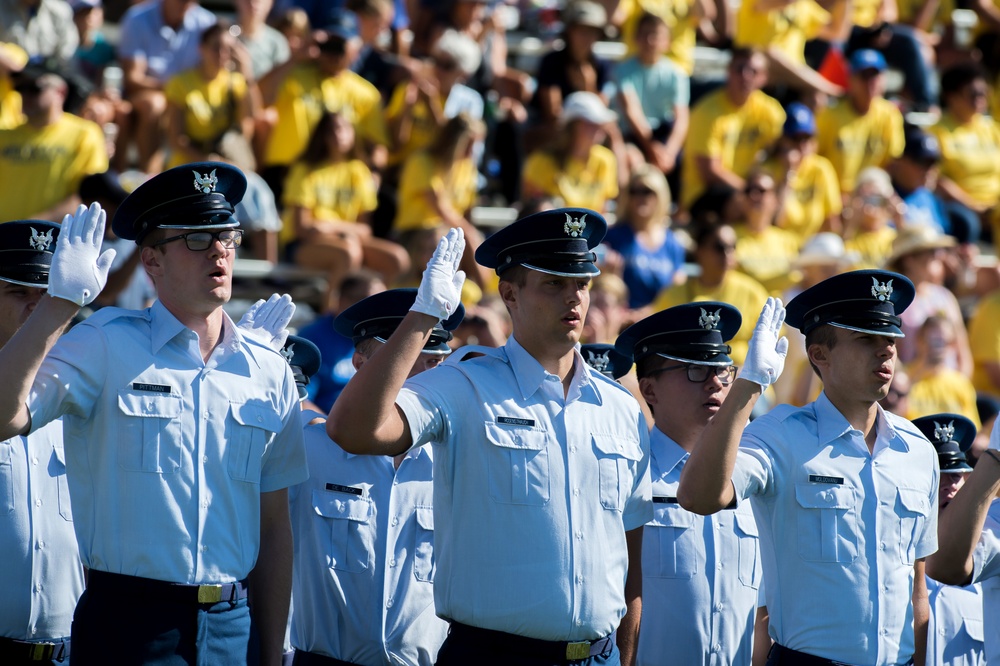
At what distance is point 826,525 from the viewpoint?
4.33 m

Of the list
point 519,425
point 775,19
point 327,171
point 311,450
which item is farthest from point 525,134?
point 519,425

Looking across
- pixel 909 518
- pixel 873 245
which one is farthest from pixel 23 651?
pixel 873 245

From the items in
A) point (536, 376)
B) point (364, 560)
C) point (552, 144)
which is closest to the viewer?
point (536, 376)

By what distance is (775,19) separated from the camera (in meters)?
11.6

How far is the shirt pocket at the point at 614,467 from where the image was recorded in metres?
4.08

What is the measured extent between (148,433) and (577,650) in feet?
4.13

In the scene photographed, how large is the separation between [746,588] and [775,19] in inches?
300

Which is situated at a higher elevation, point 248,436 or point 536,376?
point 536,376

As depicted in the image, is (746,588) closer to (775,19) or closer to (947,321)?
(947,321)

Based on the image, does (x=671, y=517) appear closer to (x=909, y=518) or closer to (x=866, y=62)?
(x=909, y=518)

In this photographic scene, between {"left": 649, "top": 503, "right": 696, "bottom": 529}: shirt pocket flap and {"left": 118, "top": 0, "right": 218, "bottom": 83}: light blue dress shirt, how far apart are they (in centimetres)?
586

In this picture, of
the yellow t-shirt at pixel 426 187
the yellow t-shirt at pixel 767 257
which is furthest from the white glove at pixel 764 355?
the yellow t-shirt at pixel 426 187

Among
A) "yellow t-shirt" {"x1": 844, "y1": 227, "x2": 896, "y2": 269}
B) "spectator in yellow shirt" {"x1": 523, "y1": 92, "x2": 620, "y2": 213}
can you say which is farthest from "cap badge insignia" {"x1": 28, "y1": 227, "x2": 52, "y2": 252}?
"yellow t-shirt" {"x1": 844, "y1": 227, "x2": 896, "y2": 269}

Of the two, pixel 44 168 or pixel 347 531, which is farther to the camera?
pixel 44 168
